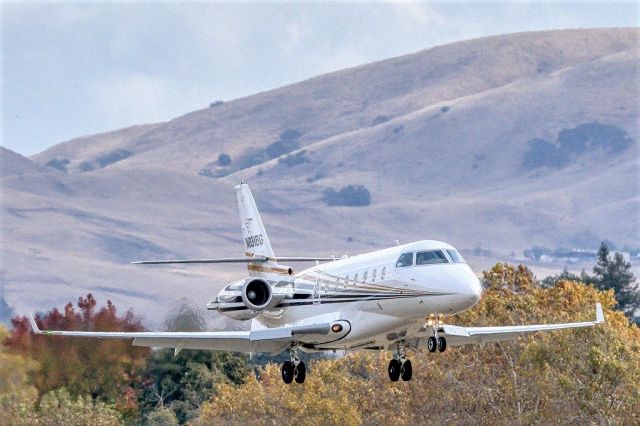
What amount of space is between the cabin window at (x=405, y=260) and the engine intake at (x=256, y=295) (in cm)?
597

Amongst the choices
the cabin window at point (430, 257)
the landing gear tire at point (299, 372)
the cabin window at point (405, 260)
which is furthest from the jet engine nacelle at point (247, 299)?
the cabin window at point (430, 257)

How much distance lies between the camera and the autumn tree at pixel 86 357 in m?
90.2

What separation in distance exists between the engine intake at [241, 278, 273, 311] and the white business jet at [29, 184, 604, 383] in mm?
31

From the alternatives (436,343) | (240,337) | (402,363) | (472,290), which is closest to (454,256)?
(472,290)

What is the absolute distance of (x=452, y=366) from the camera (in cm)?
7625

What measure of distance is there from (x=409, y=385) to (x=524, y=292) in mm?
12509

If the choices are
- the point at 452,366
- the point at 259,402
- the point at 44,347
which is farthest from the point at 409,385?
the point at 44,347

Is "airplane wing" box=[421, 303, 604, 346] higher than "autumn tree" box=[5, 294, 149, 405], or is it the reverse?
"autumn tree" box=[5, 294, 149, 405]

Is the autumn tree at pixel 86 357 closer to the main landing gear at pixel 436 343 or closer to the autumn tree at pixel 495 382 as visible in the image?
the autumn tree at pixel 495 382

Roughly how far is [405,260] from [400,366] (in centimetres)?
357

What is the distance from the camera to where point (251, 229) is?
2413 inches

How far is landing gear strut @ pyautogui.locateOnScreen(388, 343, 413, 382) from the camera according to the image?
5091 centimetres

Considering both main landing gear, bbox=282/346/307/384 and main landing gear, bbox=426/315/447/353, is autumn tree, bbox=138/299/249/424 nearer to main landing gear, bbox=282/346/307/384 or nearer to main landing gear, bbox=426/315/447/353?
main landing gear, bbox=282/346/307/384

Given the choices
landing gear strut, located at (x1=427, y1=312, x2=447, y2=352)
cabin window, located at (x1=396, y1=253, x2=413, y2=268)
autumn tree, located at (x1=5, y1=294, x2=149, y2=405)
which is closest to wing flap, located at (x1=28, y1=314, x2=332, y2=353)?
cabin window, located at (x1=396, y1=253, x2=413, y2=268)
